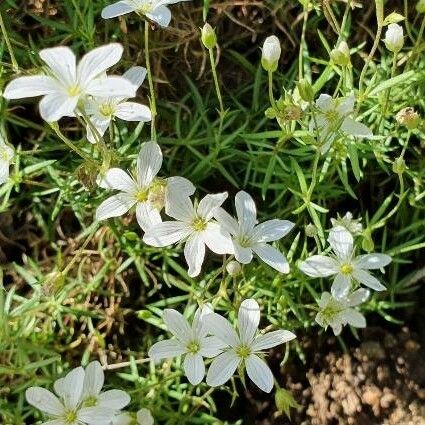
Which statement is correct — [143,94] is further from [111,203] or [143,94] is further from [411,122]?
[411,122]

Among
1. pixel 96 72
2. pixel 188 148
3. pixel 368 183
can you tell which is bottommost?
pixel 368 183

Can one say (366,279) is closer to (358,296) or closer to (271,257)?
(358,296)

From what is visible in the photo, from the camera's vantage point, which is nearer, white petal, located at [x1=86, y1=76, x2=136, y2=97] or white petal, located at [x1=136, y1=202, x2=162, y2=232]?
white petal, located at [x1=86, y1=76, x2=136, y2=97]

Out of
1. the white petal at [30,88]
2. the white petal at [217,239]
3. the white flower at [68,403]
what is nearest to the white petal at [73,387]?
the white flower at [68,403]

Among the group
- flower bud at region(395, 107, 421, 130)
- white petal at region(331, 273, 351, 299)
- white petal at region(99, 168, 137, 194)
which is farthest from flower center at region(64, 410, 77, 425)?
flower bud at region(395, 107, 421, 130)

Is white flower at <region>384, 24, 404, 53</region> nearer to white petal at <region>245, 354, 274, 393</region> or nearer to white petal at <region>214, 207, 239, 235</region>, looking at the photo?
white petal at <region>214, 207, 239, 235</region>

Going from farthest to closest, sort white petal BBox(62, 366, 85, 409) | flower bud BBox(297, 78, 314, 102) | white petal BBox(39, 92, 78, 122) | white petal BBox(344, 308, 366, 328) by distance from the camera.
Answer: white petal BBox(344, 308, 366, 328)
white petal BBox(62, 366, 85, 409)
flower bud BBox(297, 78, 314, 102)
white petal BBox(39, 92, 78, 122)

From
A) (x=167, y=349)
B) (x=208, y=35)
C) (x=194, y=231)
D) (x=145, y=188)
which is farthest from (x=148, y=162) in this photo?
(x=167, y=349)

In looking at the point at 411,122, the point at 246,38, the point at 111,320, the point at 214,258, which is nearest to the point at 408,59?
the point at 411,122
